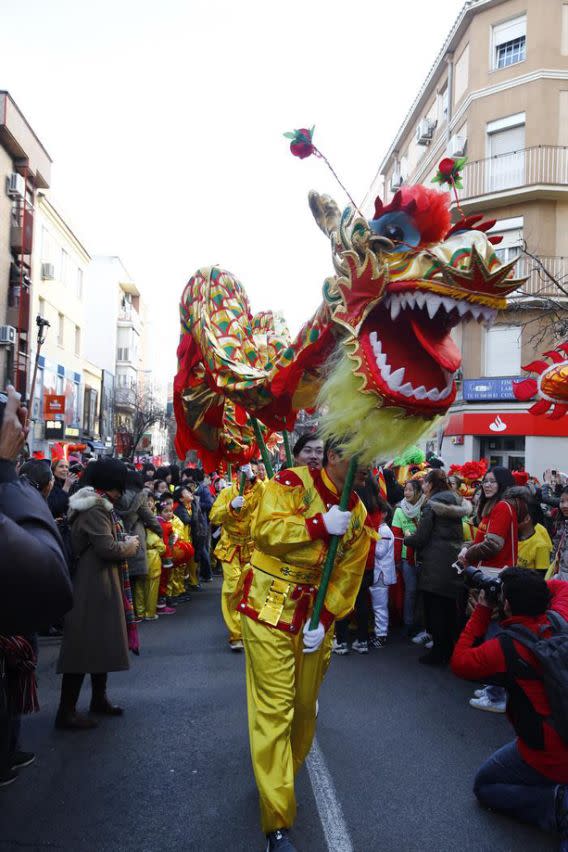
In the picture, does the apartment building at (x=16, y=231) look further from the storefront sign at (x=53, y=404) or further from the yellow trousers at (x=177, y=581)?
the yellow trousers at (x=177, y=581)

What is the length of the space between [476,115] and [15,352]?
17907 mm

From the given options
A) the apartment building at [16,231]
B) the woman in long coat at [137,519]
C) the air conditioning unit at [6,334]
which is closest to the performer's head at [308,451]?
the woman in long coat at [137,519]

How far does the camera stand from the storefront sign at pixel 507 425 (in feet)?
63.5

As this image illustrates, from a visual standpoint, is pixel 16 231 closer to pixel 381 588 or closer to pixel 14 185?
pixel 14 185

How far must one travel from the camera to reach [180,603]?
927cm

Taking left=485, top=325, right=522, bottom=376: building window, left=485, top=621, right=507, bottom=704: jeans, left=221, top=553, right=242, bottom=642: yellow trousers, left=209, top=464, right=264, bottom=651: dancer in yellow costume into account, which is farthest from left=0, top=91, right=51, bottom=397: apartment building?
left=485, top=621, right=507, bottom=704: jeans

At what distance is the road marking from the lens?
10.2ft

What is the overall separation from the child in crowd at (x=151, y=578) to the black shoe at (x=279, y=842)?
5.17m

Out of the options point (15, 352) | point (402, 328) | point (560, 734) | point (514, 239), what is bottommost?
point (560, 734)

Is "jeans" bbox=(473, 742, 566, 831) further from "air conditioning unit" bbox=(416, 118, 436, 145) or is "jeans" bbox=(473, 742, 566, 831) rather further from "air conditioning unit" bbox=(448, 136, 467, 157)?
"air conditioning unit" bbox=(416, 118, 436, 145)

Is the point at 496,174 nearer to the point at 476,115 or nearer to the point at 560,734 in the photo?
the point at 476,115

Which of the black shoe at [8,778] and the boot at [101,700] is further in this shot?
the boot at [101,700]

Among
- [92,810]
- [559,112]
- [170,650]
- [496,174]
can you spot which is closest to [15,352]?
A: [496,174]

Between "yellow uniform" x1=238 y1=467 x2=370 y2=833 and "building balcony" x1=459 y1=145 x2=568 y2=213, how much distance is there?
18124mm
